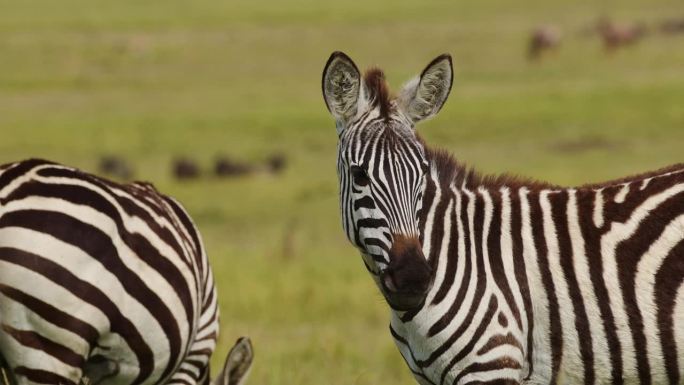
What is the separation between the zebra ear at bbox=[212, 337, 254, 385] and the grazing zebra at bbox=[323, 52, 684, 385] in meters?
0.99

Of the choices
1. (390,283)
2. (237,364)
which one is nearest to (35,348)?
(237,364)

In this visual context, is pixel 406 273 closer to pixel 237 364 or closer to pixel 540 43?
pixel 237 364

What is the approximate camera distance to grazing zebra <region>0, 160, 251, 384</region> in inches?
184

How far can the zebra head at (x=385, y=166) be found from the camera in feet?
14.6

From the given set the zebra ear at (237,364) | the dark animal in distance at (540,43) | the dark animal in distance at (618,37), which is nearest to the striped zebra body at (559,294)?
the zebra ear at (237,364)

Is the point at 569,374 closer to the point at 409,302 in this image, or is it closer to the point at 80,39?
the point at 409,302

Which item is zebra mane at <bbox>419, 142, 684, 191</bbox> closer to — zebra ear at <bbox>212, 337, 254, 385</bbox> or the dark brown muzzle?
the dark brown muzzle

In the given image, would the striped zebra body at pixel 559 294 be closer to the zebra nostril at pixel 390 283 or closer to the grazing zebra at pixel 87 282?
the zebra nostril at pixel 390 283

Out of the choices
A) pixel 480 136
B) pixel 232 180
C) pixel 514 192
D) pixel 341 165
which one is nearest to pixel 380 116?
pixel 341 165

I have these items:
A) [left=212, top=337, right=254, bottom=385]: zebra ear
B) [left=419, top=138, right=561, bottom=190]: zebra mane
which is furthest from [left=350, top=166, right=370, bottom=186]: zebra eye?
[left=212, top=337, right=254, bottom=385]: zebra ear

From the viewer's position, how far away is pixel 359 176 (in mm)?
4691

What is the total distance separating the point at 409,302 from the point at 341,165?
0.69 metres

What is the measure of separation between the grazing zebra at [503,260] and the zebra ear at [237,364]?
0.99m

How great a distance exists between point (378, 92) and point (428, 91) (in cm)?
22
